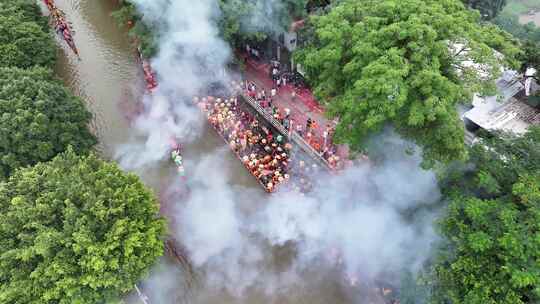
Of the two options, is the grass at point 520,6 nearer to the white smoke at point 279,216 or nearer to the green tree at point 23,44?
the white smoke at point 279,216

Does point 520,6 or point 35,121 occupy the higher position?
point 35,121

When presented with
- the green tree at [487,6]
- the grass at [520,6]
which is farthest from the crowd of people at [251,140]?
the grass at [520,6]

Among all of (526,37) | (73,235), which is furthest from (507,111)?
(73,235)

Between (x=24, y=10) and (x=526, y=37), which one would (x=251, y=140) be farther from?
(x=24, y=10)

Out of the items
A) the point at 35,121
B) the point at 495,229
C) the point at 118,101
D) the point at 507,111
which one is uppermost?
the point at 35,121

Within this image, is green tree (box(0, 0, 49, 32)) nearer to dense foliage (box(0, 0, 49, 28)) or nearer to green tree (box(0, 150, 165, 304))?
dense foliage (box(0, 0, 49, 28))

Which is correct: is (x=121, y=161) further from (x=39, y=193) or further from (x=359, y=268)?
(x=359, y=268)
